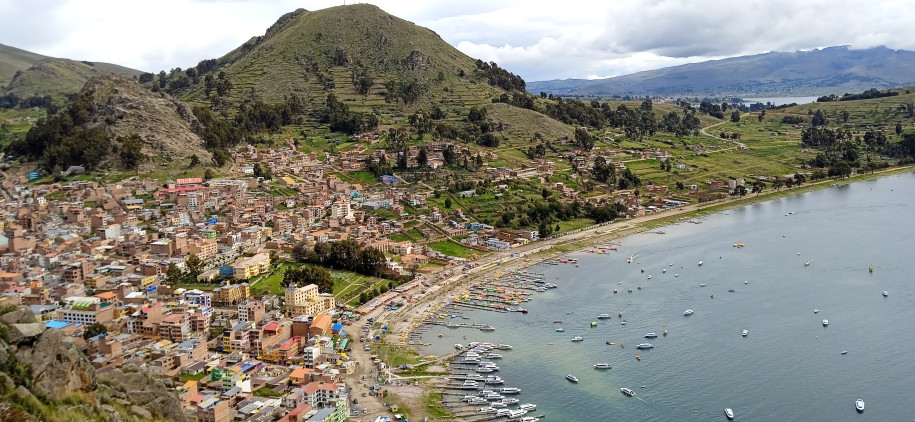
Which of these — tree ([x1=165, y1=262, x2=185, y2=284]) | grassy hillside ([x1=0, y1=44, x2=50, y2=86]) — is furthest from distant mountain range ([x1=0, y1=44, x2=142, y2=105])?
tree ([x1=165, y1=262, x2=185, y2=284])

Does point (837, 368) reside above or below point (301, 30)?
below

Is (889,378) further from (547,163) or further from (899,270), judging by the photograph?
(547,163)

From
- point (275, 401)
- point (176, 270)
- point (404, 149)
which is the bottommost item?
point (275, 401)

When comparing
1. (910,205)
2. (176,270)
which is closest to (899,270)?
(910,205)

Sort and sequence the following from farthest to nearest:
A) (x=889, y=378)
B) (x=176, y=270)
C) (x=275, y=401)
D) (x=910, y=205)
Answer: (x=910, y=205), (x=176, y=270), (x=889, y=378), (x=275, y=401)

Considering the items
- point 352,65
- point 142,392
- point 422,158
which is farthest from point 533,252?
point 352,65

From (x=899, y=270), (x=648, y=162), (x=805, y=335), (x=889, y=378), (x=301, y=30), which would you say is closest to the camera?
(x=889, y=378)
